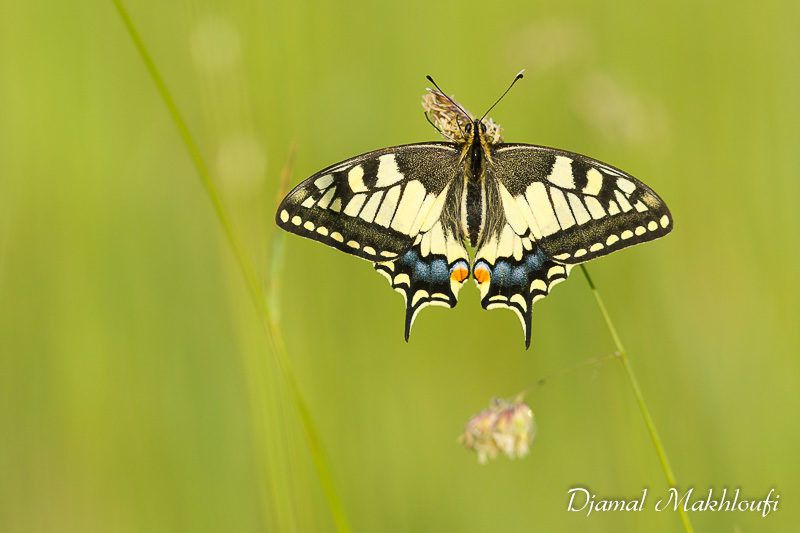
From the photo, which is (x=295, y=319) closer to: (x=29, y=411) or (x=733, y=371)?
(x=29, y=411)

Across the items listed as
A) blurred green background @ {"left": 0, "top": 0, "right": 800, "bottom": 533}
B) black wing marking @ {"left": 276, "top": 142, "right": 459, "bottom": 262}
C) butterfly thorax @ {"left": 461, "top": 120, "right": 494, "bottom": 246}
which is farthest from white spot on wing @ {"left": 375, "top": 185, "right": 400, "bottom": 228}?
blurred green background @ {"left": 0, "top": 0, "right": 800, "bottom": 533}

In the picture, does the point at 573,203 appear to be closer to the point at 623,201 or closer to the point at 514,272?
the point at 623,201

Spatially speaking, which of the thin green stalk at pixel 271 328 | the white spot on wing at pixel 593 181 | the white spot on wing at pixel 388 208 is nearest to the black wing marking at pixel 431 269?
the white spot on wing at pixel 388 208

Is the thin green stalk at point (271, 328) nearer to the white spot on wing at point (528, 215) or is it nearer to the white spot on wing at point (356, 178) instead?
the white spot on wing at point (356, 178)

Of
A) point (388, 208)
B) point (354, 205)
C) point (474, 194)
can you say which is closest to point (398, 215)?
point (388, 208)

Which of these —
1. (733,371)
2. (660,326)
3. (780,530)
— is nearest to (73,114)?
(660,326)

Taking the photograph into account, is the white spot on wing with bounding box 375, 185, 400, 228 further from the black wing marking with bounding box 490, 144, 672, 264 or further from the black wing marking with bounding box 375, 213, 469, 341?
the black wing marking with bounding box 490, 144, 672, 264
